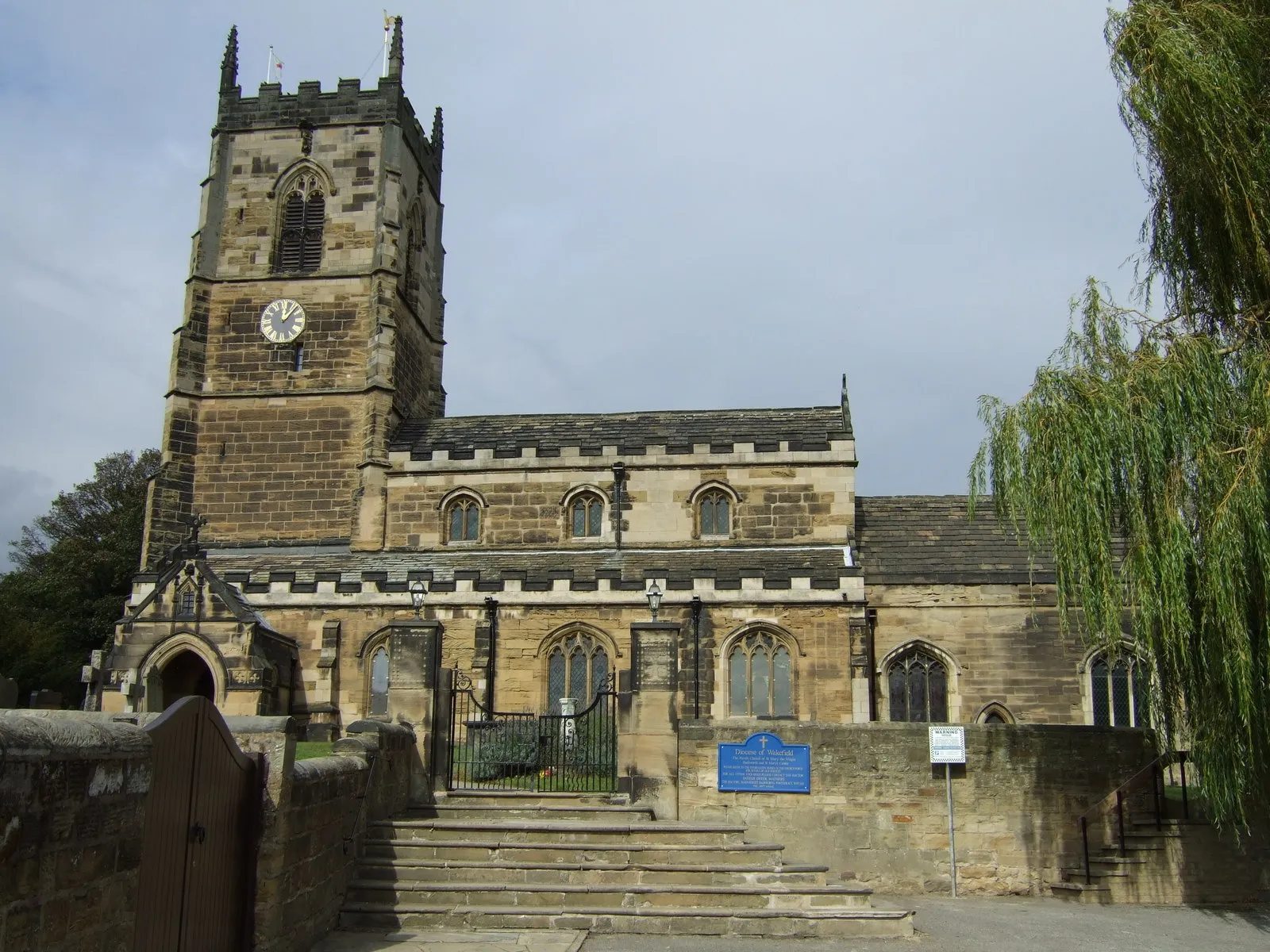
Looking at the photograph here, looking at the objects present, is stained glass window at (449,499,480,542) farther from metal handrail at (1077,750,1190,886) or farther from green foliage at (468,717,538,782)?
metal handrail at (1077,750,1190,886)

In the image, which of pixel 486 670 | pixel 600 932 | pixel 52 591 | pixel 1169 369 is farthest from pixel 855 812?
pixel 52 591

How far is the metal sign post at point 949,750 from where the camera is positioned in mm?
14070

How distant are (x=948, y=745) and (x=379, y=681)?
13549 millimetres

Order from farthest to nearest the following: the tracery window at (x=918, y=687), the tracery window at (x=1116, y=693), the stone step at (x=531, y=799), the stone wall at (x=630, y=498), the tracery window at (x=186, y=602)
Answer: the stone wall at (x=630, y=498) → the tracery window at (x=918, y=687) → the tracery window at (x=186, y=602) → the tracery window at (x=1116, y=693) → the stone step at (x=531, y=799)

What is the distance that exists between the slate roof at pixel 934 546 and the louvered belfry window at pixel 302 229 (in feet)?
51.2

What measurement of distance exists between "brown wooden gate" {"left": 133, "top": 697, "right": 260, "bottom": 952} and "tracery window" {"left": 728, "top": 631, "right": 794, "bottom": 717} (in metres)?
15.2

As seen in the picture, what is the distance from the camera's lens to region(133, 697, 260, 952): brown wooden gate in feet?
24.0

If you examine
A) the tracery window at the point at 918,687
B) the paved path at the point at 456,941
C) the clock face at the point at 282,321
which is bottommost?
the paved path at the point at 456,941

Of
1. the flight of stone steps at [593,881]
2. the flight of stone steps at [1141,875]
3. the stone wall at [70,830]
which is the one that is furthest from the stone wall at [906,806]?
the stone wall at [70,830]

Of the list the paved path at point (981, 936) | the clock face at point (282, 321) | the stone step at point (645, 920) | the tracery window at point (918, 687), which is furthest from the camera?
the clock face at point (282, 321)

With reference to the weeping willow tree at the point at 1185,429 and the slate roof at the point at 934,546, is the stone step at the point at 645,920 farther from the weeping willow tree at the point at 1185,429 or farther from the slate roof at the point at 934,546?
the slate roof at the point at 934,546

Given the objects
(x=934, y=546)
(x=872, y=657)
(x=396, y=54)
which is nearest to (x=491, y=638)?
(x=872, y=657)

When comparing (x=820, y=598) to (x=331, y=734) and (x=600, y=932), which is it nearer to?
(x=331, y=734)

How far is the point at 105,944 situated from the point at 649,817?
7698mm
